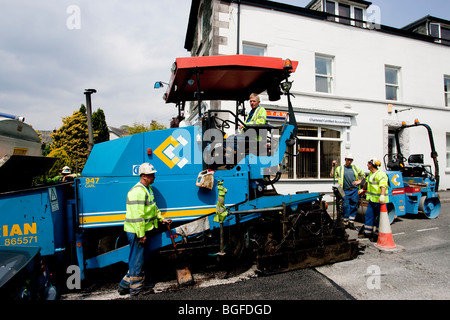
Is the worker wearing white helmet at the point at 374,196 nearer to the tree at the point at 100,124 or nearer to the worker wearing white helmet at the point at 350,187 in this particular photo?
the worker wearing white helmet at the point at 350,187

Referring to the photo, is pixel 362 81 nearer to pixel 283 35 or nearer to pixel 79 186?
pixel 283 35

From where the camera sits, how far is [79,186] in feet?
11.6

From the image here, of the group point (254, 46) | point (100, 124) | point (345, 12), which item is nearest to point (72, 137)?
point (100, 124)

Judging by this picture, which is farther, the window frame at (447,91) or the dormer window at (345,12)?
the window frame at (447,91)

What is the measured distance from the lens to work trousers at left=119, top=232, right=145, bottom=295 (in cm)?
349

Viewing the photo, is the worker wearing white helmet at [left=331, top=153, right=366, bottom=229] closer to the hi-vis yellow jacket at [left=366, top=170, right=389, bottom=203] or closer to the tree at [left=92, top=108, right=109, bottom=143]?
the hi-vis yellow jacket at [left=366, top=170, right=389, bottom=203]

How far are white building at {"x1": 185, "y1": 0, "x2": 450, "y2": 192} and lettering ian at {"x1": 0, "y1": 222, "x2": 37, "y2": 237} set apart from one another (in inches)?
296

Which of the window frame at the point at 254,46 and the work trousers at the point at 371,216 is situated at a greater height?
the window frame at the point at 254,46

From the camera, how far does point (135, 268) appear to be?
11.6ft

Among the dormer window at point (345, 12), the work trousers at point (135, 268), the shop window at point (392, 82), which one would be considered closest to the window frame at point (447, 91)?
the shop window at point (392, 82)

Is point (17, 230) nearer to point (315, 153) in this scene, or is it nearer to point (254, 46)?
point (254, 46)

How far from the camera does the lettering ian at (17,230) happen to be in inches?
126

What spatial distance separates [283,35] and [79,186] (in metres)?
9.21

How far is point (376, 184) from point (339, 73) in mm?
6607
